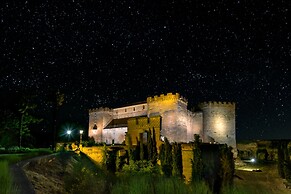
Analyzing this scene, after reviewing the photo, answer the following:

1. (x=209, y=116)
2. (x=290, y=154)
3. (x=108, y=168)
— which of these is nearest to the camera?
(x=290, y=154)

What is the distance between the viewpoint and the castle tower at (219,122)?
4656cm

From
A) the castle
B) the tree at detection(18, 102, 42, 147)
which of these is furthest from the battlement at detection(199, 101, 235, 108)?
the tree at detection(18, 102, 42, 147)

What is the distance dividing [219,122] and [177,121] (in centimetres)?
744

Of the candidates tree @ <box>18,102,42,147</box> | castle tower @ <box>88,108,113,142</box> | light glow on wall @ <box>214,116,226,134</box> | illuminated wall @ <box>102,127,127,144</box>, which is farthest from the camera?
castle tower @ <box>88,108,113,142</box>

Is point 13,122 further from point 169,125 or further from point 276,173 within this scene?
point 276,173

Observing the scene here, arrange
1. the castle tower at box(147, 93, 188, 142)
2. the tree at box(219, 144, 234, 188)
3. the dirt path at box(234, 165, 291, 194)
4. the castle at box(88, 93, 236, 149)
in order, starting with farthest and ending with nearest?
the castle at box(88, 93, 236, 149) < the castle tower at box(147, 93, 188, 142) < the tree at box(219, 144, 234, 188) < the dirt path at box(234, 165, 291, 194)

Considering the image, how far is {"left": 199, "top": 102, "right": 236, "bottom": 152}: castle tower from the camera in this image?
46562mm

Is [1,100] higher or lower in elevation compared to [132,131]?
higher

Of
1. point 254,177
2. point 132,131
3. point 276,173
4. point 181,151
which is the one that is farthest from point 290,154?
point 132,131

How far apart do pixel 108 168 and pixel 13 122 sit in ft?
57.6

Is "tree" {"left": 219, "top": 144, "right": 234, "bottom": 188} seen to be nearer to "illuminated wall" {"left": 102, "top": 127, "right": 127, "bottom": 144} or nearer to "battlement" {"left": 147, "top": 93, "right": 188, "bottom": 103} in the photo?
"battlement" {"left": 147, "top": 93, "right": 188, "bottom": 103}

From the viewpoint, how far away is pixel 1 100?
38.4 m

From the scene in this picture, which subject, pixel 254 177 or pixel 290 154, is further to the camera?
pixel 290 154

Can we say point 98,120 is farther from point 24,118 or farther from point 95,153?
point 95,153
